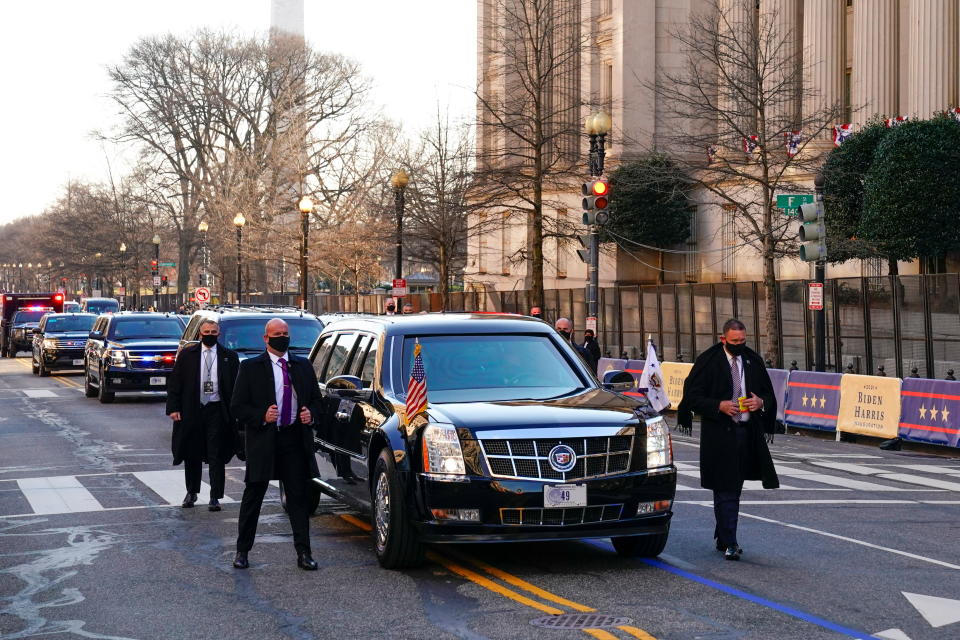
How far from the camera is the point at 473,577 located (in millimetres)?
9320

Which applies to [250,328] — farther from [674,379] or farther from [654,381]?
[674,379]

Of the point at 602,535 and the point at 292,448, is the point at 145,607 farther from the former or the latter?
the point at 602,535

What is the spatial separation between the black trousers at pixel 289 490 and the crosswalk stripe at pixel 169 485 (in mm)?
4018

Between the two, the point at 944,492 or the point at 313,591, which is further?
the point at 944,492

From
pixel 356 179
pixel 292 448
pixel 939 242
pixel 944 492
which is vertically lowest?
pixel 944 492

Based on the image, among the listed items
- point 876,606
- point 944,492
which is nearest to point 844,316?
point 944,492

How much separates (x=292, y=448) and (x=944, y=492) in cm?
886

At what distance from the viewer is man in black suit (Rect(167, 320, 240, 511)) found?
13.3 meters

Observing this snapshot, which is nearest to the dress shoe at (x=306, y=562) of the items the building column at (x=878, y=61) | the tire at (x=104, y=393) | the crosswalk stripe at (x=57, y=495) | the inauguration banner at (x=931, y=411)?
the crosswalk stripe at (x=57, y=495)

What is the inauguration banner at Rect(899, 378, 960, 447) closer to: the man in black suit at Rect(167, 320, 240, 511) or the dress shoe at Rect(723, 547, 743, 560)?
the dress shoe at Rect(723, 547, 743, 560)

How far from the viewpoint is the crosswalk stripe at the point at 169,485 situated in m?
13.9

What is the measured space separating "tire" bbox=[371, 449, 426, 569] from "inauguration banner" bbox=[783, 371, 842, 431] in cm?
1452

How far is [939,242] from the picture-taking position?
36406mm

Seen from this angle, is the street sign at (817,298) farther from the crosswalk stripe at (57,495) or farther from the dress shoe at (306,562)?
the dress shoe at (306,562)
